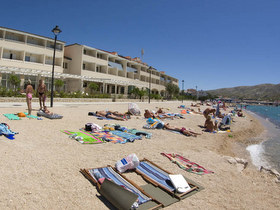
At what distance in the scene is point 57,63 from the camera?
104 ft

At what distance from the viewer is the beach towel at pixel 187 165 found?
4.34 metres

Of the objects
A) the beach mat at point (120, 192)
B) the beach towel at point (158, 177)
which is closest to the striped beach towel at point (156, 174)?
the beach towel at point (158, 177)

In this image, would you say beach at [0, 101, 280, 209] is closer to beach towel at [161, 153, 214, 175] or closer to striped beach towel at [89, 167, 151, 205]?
beach towel at [161, 153, 214, 175]

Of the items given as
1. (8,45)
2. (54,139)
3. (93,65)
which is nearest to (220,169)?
(54,139)

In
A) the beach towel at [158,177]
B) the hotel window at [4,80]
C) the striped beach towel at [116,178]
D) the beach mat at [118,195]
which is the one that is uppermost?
the hotel window at [4,80]

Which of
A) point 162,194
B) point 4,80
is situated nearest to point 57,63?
point 4,80

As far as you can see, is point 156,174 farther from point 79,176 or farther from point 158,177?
point 79,176

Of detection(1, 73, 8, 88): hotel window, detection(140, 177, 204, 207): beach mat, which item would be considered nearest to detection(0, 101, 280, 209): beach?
detection(140, 177, 204, 207): beach mat

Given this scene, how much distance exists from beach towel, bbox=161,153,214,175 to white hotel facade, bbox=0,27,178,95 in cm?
2321

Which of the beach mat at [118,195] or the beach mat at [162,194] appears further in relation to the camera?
the beach mat at [162,194]

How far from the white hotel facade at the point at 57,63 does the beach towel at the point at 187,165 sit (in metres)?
23.2

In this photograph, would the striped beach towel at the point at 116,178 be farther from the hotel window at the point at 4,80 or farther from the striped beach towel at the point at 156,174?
the hotel window at the point at 4,80

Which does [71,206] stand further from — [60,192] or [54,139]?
[54,139]

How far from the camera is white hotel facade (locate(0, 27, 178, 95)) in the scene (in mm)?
24981
